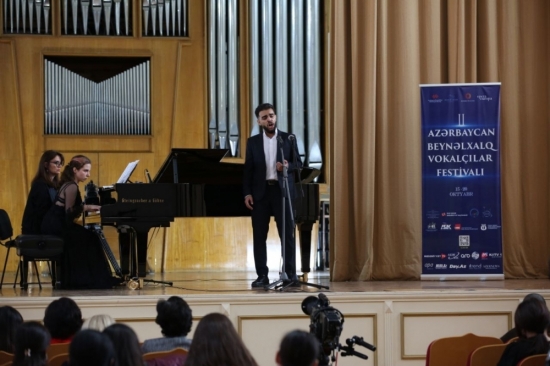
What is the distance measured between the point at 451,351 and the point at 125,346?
6.77ft

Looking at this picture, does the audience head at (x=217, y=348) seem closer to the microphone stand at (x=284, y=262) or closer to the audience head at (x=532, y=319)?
the audience head at (x=532, y=319)

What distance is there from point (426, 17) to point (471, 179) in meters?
1.75

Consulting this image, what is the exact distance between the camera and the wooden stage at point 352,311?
6672 millimetres

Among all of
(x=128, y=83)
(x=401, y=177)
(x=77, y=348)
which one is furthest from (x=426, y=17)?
(x=77, y=348)

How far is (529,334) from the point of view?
4.24 meters

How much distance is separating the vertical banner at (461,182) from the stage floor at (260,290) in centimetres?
20

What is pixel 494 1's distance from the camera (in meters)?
8.98

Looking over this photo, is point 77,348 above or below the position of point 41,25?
below

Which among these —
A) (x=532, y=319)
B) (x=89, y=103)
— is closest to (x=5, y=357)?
(x=532, y=319)

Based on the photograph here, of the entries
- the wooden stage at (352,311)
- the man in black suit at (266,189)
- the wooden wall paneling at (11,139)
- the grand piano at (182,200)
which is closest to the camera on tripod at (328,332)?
the wooden stage at (352,311)

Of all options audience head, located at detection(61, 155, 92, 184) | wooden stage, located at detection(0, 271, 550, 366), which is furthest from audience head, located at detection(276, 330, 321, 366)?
audience head, located at detection(61, 155, 92, 184)

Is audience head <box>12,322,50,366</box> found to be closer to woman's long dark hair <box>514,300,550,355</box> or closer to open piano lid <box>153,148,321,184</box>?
woman's long dark hair <box>514,300,550,355</box>

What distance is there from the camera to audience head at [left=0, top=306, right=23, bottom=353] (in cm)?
396

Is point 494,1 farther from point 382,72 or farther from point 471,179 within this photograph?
point 471,179
